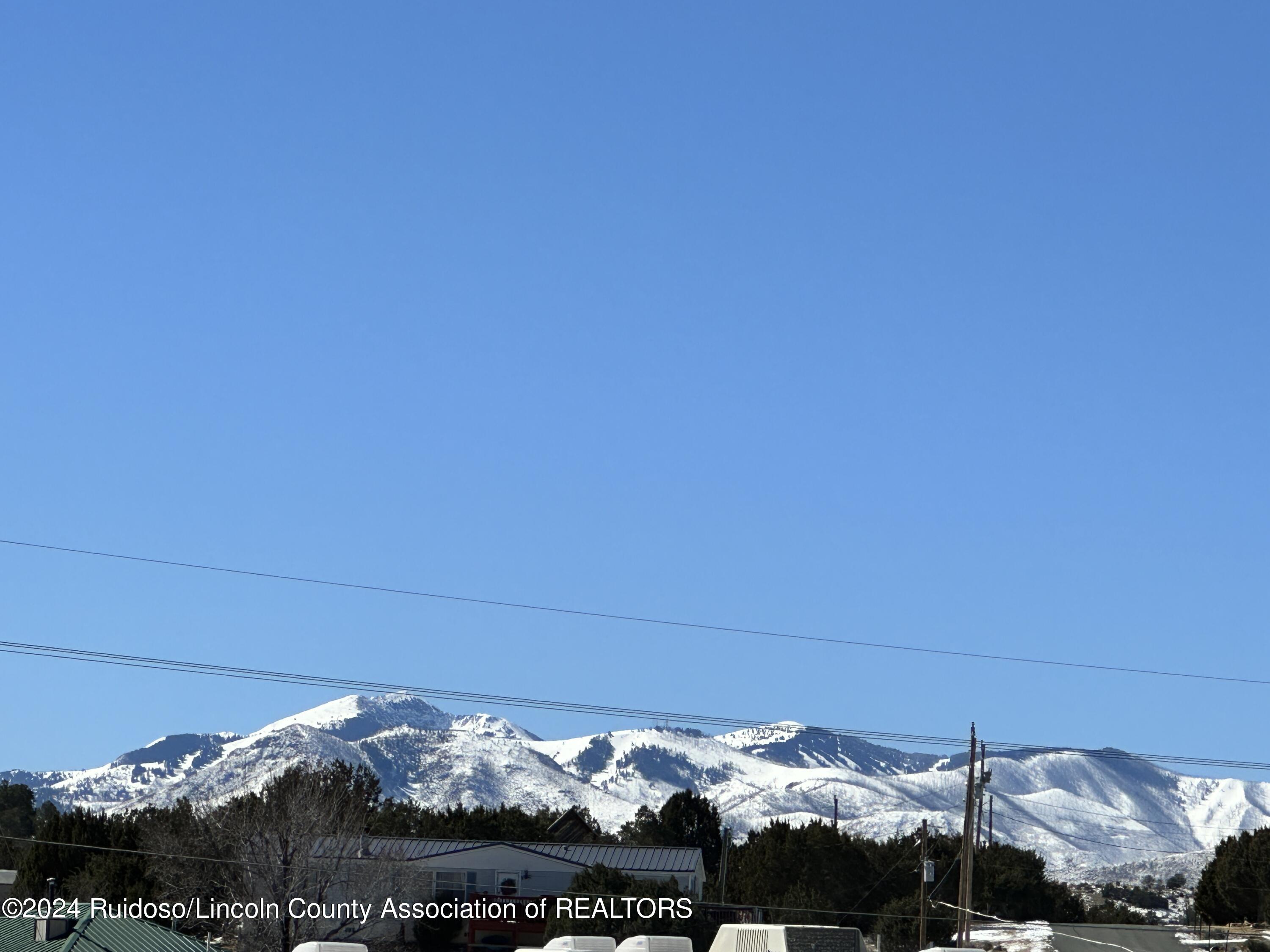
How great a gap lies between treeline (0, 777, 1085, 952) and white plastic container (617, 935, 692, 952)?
29.2m

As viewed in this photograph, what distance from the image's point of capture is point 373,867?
220ft

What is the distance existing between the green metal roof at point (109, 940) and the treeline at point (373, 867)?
14.8m

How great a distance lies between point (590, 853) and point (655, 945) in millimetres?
46134

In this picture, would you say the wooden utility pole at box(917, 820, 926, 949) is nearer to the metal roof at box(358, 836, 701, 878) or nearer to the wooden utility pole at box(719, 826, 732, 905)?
the metal roof at box(358, 836, 701, 878)

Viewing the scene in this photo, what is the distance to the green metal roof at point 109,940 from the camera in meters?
43.3

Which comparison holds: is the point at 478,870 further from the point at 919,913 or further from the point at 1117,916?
the point at 1117,916

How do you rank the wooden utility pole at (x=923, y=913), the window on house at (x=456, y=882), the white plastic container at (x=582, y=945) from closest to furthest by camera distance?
the white plastic container at (x=582, y=945) → the wooden utility pole at (x=923, y=913) → the window on house at (x=456, y=882)

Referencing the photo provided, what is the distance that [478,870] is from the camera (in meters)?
75.9

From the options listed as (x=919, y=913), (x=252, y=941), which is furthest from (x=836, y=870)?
(x=252, y=941)

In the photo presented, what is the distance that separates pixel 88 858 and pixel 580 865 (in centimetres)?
2185

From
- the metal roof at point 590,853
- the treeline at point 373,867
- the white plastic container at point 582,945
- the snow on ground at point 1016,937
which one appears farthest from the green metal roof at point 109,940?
the snow on ground at point 1016,937

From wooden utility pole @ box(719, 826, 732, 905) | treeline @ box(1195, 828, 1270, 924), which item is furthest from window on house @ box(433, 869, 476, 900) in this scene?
Answer: treeline @ box(1195, 828, 1270, 924)

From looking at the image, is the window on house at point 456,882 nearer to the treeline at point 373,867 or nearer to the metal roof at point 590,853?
the metal roof at point 590,853

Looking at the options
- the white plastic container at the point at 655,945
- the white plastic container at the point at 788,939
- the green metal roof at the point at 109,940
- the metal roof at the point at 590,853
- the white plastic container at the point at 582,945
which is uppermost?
the metal roof at the point at 590,853
